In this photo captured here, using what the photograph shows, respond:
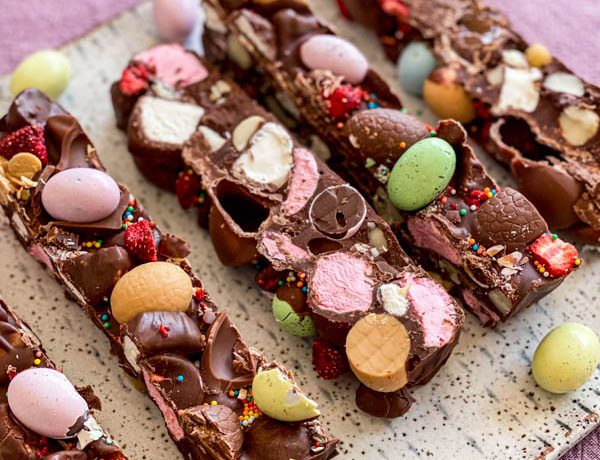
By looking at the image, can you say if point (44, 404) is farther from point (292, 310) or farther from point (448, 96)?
point (448, 96)

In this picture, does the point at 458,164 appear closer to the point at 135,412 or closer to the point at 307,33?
the point at 307,33

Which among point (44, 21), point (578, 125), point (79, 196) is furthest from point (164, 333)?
point (44, 21)

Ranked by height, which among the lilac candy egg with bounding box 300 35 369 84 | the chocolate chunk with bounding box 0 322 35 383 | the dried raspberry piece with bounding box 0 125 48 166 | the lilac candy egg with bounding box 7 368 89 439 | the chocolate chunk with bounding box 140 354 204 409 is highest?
the lilac candy egg with bounding box 300 35 369 84

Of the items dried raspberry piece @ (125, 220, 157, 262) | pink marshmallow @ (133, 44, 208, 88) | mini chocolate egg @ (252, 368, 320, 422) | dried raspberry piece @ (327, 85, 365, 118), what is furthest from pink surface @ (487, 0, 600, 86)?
mini chocolate egg @ (252, 368, 320, 422)

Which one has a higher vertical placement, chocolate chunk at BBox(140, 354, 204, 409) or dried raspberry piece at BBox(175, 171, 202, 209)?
dried raspberry piece at BBox(175, 171, 202, 209)

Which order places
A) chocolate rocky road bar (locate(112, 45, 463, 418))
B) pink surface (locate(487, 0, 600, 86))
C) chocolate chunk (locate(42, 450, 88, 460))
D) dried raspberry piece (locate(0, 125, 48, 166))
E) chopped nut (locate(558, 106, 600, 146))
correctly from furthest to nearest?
pink surface (locate(487, 0, 600, 86))
chopped nut (locate(558, 106, 600, 146))
dried raspberry piece (locate(0, 125, 48, 166))
chocolate rocky road bar (locate(112, 45, 463, 418))
chocolate chunk (locate(42, 450, 88, 460))

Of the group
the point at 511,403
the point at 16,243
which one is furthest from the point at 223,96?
the point at 511,403

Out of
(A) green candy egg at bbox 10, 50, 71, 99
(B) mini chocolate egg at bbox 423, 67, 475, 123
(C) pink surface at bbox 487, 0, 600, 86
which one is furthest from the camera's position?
(C) pink surface at bbox 487, 0, 600, 86

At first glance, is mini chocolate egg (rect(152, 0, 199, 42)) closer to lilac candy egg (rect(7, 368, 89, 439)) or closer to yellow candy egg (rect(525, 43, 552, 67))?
yellow candy egg (rect(525, 43, 552, 67))
